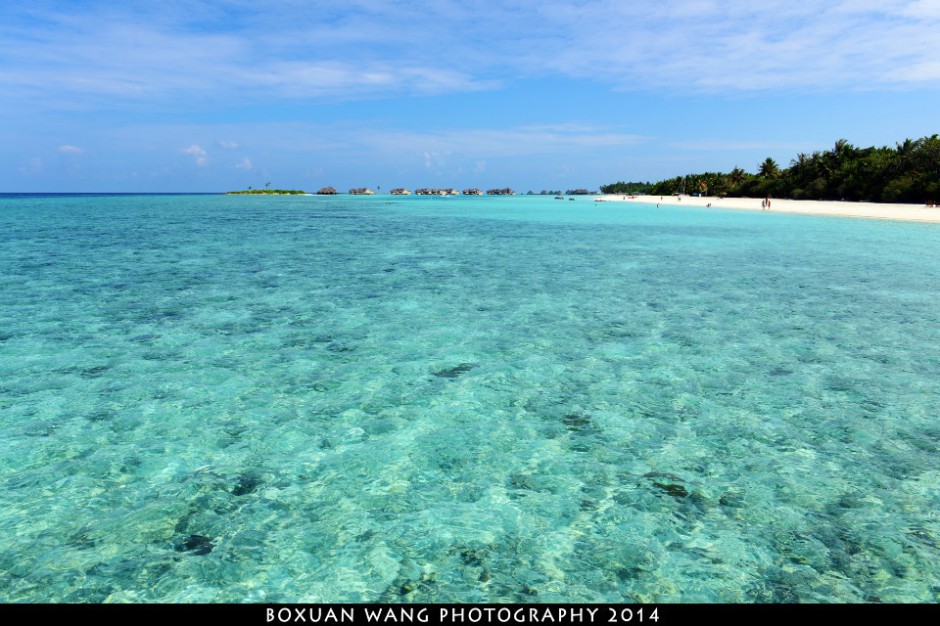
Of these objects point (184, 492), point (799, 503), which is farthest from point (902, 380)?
point (184, 492)

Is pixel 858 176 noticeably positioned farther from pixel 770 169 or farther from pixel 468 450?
pixel 468 450

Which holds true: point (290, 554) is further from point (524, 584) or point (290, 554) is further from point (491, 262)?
point (491, 262)

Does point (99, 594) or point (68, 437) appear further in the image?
point (68, 437)

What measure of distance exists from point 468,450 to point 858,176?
334 feet

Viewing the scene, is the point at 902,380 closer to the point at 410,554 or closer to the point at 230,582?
the point at 410,554

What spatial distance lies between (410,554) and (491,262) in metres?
21.9

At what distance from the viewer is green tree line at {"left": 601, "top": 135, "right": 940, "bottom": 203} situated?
74.9 m

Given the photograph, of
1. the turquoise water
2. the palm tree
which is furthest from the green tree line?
the turquoise water

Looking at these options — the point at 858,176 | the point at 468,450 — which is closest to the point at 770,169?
the point at 858,176

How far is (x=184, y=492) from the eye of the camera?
589cm

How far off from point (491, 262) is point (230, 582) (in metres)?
22.5

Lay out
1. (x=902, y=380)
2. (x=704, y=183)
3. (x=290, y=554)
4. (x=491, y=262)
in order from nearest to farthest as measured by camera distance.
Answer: (x=290, y=554) → (x=902, y=380) → (x=491, y=262) → (x=704, y=183)

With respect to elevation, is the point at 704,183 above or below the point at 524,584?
above

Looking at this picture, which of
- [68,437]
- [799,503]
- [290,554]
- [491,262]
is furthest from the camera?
[491,262]
